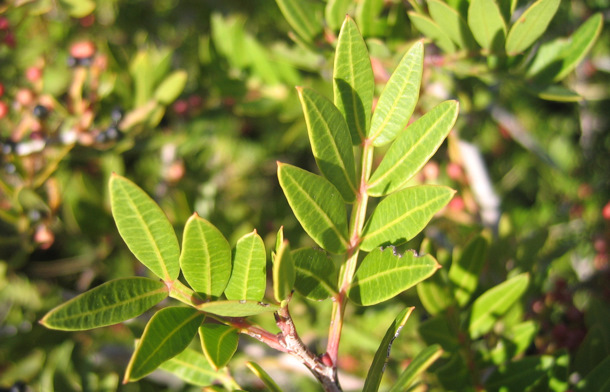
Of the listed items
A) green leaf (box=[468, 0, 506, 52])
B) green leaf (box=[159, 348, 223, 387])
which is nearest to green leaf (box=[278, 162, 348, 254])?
green leaf (box=[159, 348, 223, 387])

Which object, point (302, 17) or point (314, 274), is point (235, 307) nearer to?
point (314, 274)

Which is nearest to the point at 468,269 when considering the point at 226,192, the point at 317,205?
the point at 317,205

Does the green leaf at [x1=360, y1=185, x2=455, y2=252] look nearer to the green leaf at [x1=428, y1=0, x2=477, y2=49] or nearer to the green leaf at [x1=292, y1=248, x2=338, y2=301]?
the green leaf at [x1=292, y1=248, x2=338, y2=301]

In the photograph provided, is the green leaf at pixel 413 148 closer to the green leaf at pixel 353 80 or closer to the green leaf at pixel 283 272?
the green leaf at pixel 353 80

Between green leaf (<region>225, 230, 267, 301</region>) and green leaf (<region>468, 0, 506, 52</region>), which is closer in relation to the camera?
green leaf (<region>225, 230, 267, 301</region>)

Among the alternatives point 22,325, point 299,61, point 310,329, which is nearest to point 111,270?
point 22,325

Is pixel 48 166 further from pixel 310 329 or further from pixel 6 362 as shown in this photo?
pixel 310 329
